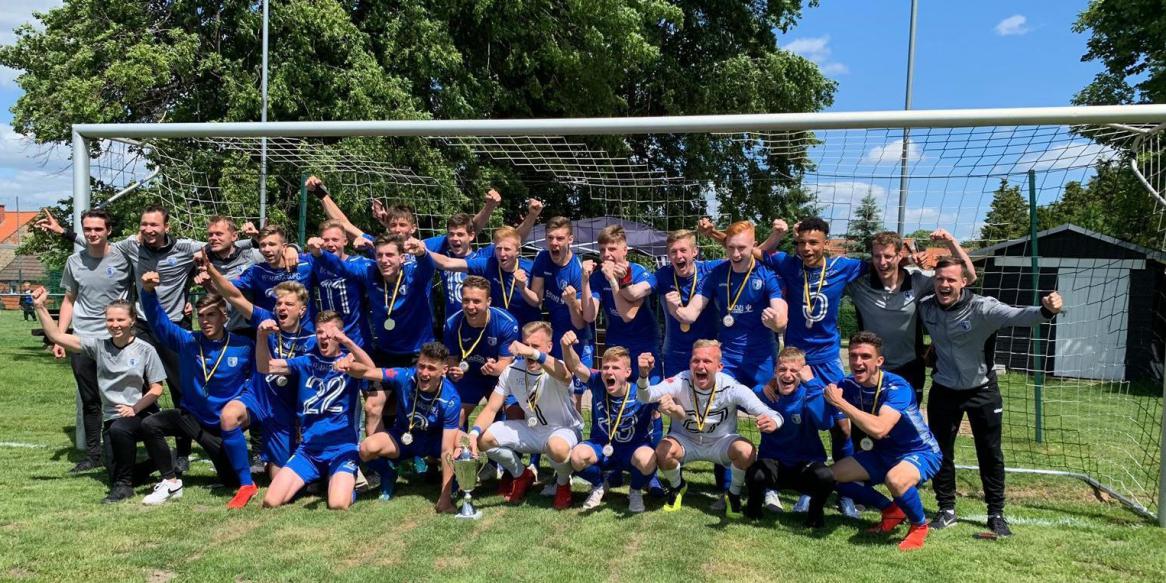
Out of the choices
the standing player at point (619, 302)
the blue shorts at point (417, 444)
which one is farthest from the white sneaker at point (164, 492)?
the standing player at point (619, 302)

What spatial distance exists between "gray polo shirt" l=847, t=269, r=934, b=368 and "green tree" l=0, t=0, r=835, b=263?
4411 millimetres

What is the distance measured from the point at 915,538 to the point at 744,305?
5.65 feet

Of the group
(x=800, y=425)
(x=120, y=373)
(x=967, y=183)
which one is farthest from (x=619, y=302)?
(x=120, y=373)

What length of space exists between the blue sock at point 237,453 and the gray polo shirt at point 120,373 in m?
0.69

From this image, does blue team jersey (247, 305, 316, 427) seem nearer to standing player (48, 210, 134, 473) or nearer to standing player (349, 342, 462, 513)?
standing player (349, 342, 462, 513)

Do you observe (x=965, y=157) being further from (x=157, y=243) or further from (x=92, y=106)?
(x=92, y=106)

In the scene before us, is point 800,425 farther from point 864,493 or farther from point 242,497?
point 242,497

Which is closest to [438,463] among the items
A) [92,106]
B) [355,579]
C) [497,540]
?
[497,540]

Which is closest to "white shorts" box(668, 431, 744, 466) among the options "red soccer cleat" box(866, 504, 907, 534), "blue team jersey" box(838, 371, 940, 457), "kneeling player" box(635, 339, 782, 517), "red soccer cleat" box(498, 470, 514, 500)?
"kneeling player" box(635, 339, 782, 517)

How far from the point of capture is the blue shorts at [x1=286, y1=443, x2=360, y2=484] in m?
4.95

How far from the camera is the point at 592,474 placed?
4945mm

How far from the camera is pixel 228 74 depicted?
42.0 ft

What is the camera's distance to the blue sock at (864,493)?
4.52 m

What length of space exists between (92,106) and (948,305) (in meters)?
12.3
